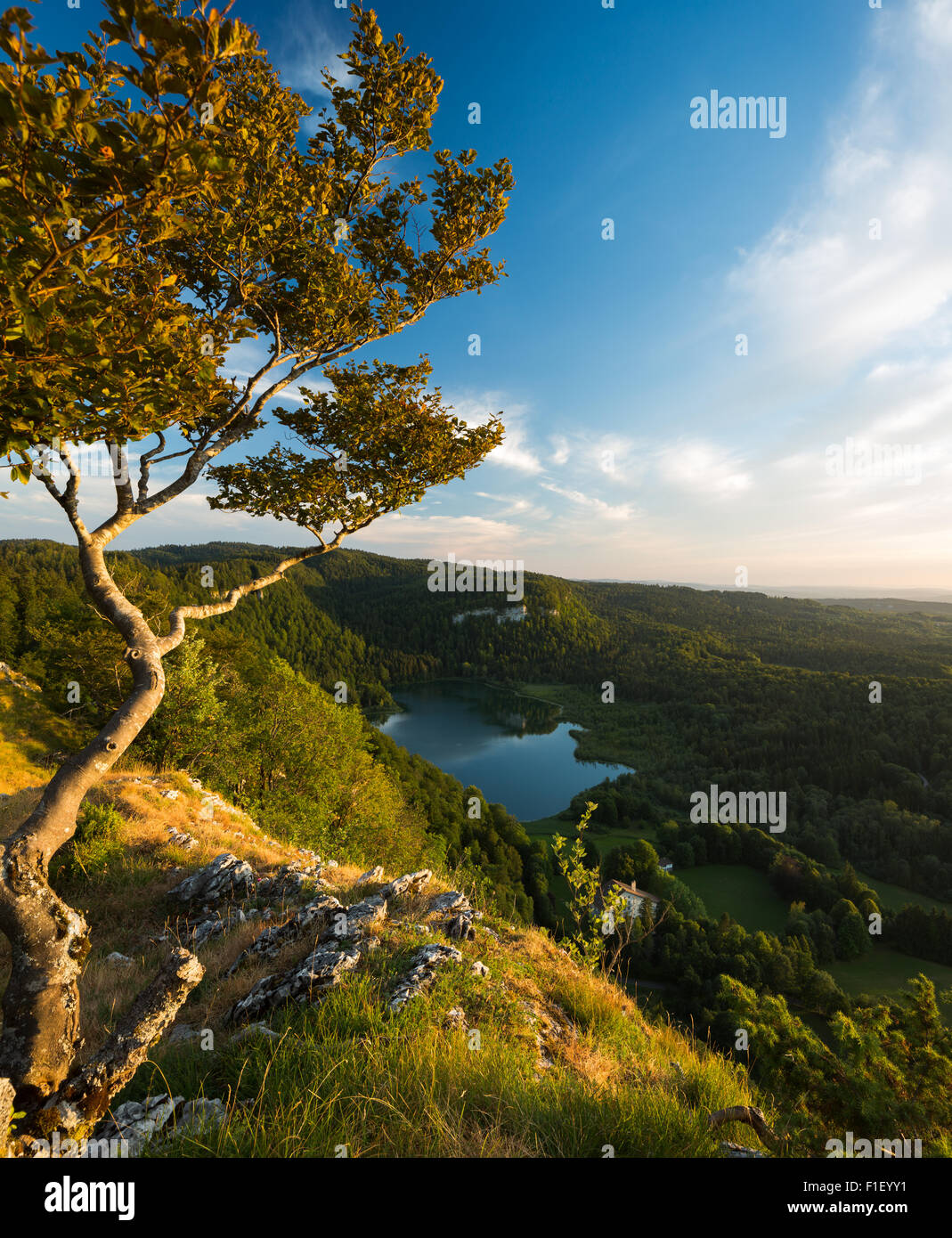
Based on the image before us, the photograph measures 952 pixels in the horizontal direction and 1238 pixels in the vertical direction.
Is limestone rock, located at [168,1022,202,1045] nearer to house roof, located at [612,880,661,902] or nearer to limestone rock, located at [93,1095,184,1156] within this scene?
limestone rock, located at [93,1095,184,1156]

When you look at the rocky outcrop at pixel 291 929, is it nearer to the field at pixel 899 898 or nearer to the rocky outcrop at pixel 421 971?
the rocky outcrop at pixel 421 971

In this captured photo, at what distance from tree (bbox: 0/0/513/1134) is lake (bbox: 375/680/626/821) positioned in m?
71.7

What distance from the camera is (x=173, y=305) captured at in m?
3.21

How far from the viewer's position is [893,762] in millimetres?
85000

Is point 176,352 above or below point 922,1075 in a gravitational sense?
above

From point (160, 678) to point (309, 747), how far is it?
64.1ft

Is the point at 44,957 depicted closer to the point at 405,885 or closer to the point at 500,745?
the point at 405,885

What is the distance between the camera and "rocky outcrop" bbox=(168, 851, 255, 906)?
20.6 ft

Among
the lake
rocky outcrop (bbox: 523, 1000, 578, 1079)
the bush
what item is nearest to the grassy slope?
rocky outcrop (bbox: 523, 1000, 578, 1079)

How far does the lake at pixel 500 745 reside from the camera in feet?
257

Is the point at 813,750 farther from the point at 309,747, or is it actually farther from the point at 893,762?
the point at 309,747

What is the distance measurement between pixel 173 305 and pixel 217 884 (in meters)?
6.79

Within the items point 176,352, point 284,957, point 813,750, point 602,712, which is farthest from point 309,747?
point 602,712
